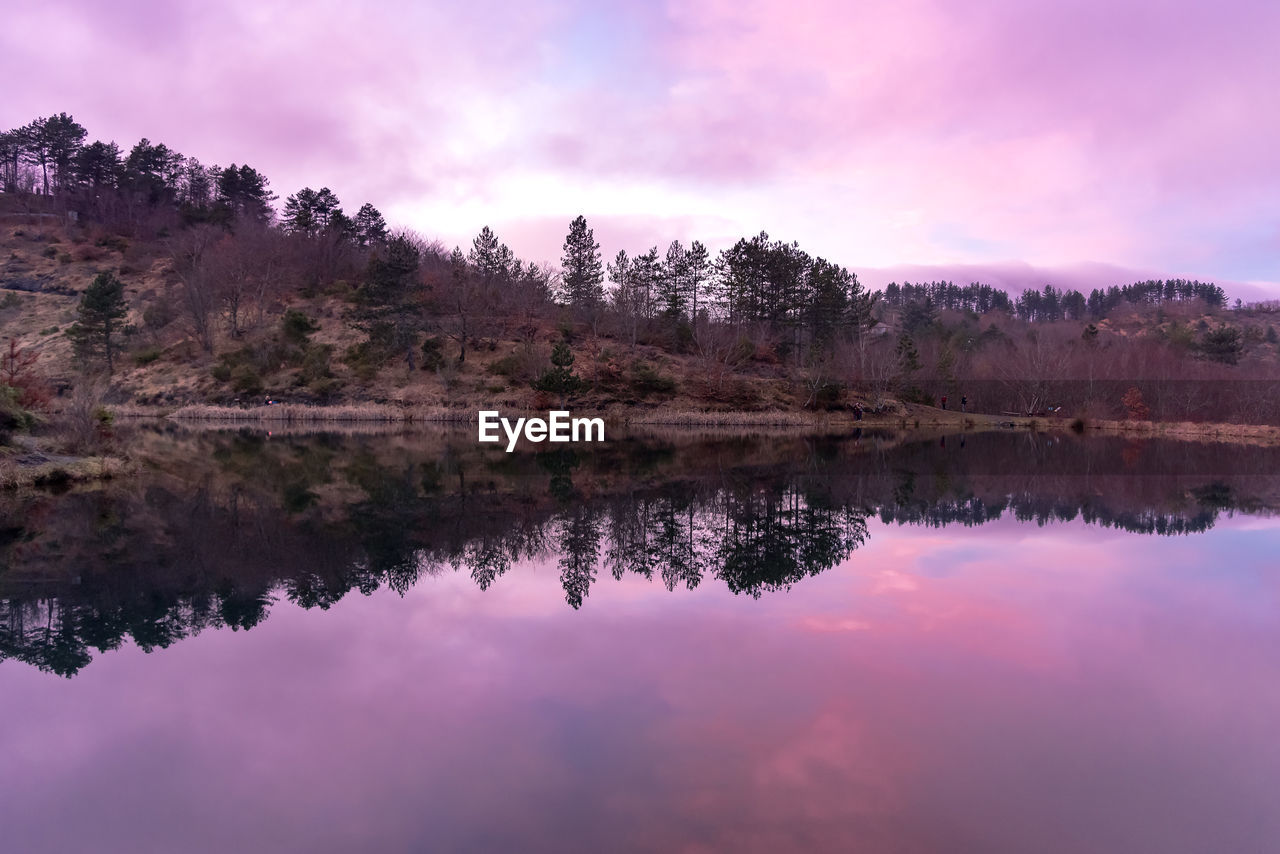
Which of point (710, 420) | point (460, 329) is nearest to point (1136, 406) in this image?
point (710, 420)

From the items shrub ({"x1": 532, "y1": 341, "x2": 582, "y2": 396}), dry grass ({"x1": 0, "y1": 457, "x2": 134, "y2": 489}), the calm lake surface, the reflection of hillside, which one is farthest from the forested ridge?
the calm lake surface

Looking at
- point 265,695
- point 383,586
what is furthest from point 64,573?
point 265,695

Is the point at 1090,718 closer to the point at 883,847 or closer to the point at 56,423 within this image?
the point at 883,847

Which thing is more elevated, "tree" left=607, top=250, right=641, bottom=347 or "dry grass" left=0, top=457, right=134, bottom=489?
"tree" left=607, top=250, right=641, bottom=347

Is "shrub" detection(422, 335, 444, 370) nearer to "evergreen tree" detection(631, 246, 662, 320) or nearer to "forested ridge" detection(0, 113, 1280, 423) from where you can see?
"forested ridge" detection(0, 113, 1280, 423)

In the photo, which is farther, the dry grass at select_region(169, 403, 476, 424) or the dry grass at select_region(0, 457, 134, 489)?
the dry grass at select_region(169, 403, 476, 424)

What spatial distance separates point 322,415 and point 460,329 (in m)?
14.5

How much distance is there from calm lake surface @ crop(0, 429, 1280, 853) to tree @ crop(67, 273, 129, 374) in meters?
47.1

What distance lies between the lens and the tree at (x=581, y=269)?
69.2 metres

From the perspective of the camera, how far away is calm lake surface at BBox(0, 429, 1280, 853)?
5.13m

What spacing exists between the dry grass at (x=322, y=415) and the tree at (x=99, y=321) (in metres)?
11.3

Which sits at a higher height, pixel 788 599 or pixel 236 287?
pixel 236 287

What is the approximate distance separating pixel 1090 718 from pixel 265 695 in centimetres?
781

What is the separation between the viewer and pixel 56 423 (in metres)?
21.6
